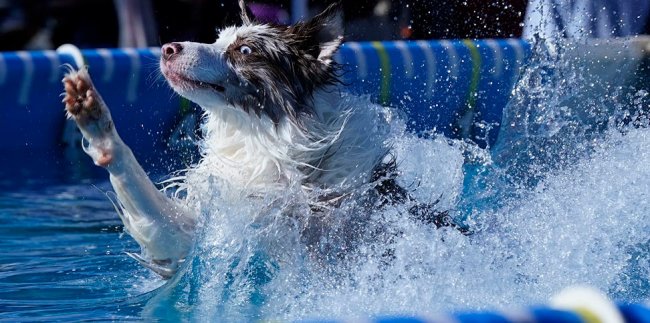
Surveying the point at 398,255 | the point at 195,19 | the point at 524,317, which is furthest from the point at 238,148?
the point at 195,19

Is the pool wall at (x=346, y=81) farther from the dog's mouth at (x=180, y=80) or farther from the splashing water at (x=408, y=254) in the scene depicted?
the dog's mouth at (x=180, y=80)

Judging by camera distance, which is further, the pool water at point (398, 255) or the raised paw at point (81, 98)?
the pool water at point (398, 255)

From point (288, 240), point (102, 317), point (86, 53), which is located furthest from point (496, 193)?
point (86, 53)

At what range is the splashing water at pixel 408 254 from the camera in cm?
348

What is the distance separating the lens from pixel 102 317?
3.48 meters

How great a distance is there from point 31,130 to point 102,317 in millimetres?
3171

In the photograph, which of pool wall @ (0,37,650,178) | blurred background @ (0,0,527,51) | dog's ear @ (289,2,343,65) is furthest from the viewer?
blurred background @ (0,0,527,51)

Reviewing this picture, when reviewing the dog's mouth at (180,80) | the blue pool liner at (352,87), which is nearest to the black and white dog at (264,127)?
the dog's mouth at (180,80)

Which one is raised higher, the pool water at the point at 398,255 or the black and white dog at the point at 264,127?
the black and white dog at the point at 264,127

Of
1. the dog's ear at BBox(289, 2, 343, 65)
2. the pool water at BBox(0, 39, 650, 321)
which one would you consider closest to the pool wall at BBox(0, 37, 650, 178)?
the pool water at BBox(0, 39, 650, 321)

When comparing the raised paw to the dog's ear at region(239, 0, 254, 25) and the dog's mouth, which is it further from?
the dog's ear at region(239, 0, 254, 25)

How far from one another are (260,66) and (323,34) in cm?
26

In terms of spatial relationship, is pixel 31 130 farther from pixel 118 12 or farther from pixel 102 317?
pixel 102 317

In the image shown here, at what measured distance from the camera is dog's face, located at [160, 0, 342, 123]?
346cm
